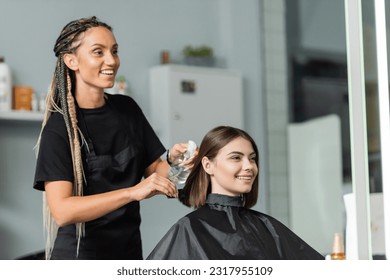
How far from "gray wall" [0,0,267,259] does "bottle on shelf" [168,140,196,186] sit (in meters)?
2.53

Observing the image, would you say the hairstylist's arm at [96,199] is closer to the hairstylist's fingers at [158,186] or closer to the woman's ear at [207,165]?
the hairstylist's fingers at [158,186]

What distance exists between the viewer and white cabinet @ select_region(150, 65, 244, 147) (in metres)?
5.49

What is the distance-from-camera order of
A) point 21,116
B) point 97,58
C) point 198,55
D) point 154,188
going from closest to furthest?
point 154,188, point 97,58, point 21,116, point 198,55

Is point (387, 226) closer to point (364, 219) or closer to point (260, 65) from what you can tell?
point (364, 219)

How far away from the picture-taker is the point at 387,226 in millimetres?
2207

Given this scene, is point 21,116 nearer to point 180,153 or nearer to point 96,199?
point 180,153

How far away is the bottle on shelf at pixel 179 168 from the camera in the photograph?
103 inches

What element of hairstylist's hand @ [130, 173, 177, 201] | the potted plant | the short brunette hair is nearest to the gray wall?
the potted plant

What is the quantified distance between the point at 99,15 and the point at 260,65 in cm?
143

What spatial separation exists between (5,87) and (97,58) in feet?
8.01

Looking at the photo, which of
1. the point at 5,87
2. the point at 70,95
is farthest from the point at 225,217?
the point at 5,87

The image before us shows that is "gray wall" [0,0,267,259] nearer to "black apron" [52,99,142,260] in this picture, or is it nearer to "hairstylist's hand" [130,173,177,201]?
"black apron" [52,99,142,260]

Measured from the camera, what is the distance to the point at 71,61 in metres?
2.56
